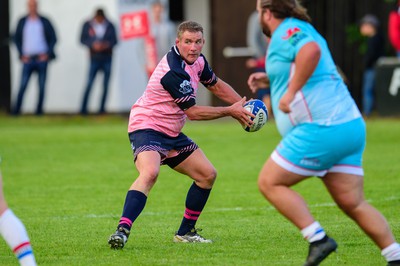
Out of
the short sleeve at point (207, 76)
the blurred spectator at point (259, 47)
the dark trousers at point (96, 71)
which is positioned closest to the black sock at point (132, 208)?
the short sleeve at point (207, 76)

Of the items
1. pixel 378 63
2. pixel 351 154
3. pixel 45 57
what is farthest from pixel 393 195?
pixel 45 57

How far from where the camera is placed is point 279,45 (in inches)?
288

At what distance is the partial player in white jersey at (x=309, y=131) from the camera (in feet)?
23.7

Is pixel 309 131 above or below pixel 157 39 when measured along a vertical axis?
above

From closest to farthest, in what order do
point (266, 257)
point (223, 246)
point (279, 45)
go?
point (279, 45) < point (266, 257) < point (223, 246)

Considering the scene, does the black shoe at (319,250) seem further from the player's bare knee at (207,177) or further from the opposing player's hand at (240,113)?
the player's bare knee at (207,177)

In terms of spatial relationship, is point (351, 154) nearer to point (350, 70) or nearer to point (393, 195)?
Result: point (393, 195)

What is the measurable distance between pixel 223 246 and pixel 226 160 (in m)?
7.62

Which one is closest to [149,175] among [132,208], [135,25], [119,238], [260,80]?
[132,208]

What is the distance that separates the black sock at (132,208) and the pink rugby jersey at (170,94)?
2.07 feet

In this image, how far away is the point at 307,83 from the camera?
7328 millimetres

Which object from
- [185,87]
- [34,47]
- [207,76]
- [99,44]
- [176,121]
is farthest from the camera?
[34,47]

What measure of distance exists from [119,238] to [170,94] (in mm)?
1303

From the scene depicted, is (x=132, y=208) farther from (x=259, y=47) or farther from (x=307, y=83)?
(x=259, y=47)
